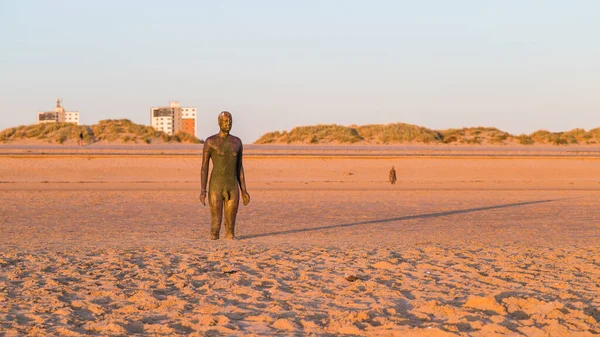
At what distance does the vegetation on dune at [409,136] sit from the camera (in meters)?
63.5

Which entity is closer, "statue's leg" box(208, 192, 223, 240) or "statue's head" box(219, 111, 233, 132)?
"statue's head" box(219, 111, 233, 132)

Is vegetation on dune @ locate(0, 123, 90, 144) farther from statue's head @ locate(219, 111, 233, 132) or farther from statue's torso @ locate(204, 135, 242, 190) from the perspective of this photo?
statue's head @ locate(219, 111, 233, 132)

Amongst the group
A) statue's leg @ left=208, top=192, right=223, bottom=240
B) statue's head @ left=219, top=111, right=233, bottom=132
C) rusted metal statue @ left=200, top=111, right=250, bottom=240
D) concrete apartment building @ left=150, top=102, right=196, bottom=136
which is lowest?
statue's leg @ left=208, top=192, right=223, bottom=240

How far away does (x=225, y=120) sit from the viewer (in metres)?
11.0

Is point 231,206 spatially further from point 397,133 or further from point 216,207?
point 397,133

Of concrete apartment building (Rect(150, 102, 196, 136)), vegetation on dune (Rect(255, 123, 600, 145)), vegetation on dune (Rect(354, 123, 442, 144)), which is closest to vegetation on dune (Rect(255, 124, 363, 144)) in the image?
vegetation on dune (Rect(255, 123, 600, 145))

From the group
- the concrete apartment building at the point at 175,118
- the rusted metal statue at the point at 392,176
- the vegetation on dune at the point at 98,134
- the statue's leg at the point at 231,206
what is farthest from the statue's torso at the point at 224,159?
the concrete apartment building at the point at 175,118

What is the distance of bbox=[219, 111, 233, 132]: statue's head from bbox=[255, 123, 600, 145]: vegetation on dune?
51823 mm

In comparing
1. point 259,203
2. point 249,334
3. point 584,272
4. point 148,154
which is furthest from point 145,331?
point 148,154

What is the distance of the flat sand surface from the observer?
5.88 m

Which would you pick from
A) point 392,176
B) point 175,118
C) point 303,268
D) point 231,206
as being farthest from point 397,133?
point 175,118

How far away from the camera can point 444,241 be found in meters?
11.8

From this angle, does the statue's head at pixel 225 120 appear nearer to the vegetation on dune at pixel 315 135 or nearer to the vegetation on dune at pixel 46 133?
the vegetation on dune at pixel 46 133

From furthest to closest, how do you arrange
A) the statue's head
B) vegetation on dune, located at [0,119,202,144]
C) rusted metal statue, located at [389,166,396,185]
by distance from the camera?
1. vegetation on dune, located at [0,119,202,144]
2. rusted metal statue, located at [389,166,396,185]
3. the statue's head
